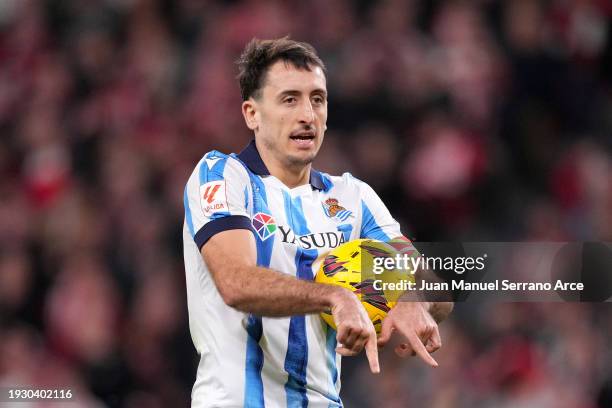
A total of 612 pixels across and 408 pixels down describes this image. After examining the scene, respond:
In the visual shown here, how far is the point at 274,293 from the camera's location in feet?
9.56

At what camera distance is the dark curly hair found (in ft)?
12.3

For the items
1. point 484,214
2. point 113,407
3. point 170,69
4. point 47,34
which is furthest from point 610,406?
point 47,34

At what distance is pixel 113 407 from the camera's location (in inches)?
247

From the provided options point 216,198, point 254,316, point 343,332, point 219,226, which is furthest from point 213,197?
point 343,332

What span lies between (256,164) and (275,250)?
1.26 ft

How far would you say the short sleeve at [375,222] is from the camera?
374 cm

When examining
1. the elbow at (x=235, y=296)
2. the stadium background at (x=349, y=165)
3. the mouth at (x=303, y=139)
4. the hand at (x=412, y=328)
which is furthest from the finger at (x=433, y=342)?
the stadium background at (x=349, y=165)

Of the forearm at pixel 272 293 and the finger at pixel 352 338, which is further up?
the forearm at pixel 272 293

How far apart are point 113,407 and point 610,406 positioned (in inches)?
122

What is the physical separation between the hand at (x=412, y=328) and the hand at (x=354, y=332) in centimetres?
25

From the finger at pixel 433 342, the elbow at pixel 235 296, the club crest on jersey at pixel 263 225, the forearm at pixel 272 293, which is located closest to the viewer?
the forearm at pixel 272 293

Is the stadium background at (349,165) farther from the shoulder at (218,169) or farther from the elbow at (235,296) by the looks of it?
the elbow at (235,296)

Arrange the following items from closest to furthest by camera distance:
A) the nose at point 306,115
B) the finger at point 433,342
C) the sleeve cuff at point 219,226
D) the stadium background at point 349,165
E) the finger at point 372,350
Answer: the finger at point 372,350 → the finger at point 433,342 → the sleeve cuff at point 219,226 → the nose at point 306,115 → the stadium background at point 349,165

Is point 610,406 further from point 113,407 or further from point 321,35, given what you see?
point 321,35
